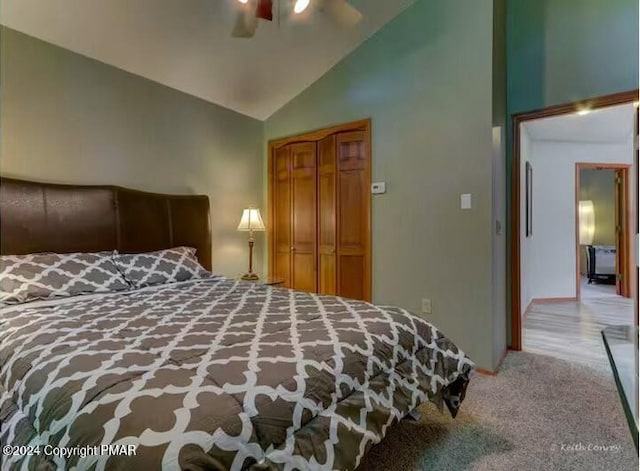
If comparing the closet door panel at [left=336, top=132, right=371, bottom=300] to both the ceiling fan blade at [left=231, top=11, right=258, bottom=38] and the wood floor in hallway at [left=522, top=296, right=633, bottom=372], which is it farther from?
the wood floor in hallway at [left=522, top=296, right=633, bottom=372]

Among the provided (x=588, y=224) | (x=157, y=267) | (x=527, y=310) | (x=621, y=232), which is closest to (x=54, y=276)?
(x=157, y=267)

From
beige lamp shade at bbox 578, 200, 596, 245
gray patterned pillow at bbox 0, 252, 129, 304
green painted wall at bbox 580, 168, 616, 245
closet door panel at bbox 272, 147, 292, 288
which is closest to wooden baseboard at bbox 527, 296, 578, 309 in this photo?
beige lamp shade at bbox 578, 200, 596, 245

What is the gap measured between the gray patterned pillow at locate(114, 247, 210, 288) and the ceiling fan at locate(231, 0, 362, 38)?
167 centimetres

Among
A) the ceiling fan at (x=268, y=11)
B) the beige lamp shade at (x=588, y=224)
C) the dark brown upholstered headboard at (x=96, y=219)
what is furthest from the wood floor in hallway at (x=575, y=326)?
the dark brown upholstered headboard at (x=96, y=219)

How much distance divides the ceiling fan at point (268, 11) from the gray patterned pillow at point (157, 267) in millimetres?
1666

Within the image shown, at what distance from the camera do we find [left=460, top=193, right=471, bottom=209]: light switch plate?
2738 mm

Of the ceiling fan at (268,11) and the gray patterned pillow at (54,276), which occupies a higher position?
the ceiling fan at (268,11)

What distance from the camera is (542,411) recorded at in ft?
6.90

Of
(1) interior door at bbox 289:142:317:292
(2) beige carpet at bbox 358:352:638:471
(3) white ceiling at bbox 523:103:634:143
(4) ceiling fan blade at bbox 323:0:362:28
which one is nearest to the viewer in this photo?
(2) beige carpet at bbox 358:352:638:471

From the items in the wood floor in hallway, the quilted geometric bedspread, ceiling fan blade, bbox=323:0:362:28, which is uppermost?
ceiling fan blade, bbox=323:0:362:28

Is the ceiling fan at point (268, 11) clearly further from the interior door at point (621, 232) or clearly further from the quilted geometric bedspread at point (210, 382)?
the interior door at point (621, 232)

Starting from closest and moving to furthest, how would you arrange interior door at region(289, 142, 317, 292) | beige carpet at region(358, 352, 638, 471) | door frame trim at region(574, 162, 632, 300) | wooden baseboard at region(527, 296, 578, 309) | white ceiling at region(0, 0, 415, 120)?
beige carpet at region(358, 352, 638, 471)
white ceiling at region(0, 0, 415, 120)
interior door at region(289, 142, 317, 292)
wooden baseboard at region(527, 296, 578, 309)
door frame trim at region(574, 162, 632, 300)

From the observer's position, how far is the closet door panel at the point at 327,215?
3.61 meters

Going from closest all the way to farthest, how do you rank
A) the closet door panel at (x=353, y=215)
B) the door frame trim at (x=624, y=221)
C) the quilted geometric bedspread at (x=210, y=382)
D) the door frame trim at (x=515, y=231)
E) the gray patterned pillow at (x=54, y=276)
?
the quilted geometric bedspread at (x=210, y=382) → the gray patterned pillow at (x=54, y=276) → the door frame trim at (x=515, y=231) → the closet door panel at (x=353, y=215) → the door frame trim at (x=624, y=221)
